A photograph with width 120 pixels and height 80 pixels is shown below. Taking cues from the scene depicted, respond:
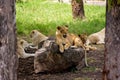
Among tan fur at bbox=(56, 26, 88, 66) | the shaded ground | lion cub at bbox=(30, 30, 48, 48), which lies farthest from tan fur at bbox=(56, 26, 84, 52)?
lion cub at bbox=(30, 30, 48, 48)

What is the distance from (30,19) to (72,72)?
8.16 metres

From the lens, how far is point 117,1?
5371mm

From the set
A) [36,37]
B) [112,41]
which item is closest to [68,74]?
[36,37]

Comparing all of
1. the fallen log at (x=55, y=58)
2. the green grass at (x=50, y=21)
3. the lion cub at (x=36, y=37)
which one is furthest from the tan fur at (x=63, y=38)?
the green grass at (x=50, y=21)

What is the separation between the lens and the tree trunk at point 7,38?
508 centimetres

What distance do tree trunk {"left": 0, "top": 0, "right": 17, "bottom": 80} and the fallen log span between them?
3099 millimetres

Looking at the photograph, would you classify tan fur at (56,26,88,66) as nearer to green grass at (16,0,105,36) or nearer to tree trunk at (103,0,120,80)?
Answer: tree trunk at (103,0,120,80)

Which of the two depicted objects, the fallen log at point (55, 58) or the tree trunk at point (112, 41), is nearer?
the tree trunk at point (112, 41)

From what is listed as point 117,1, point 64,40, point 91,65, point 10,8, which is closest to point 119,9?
point 117,1

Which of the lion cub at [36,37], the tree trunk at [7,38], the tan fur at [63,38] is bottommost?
the lion cub at [36,37]

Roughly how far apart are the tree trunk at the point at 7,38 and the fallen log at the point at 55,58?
122 inches

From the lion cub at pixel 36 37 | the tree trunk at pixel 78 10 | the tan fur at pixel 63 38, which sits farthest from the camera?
the tree trunk at pixel 78 10

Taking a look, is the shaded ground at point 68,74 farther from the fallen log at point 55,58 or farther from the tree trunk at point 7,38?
the tree trunk at point 7,38

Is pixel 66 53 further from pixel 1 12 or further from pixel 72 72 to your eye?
pixel 1 12
